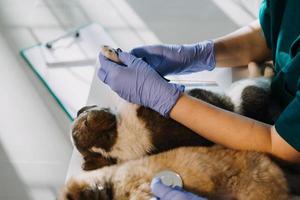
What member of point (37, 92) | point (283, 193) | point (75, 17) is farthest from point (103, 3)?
point (283, 193)

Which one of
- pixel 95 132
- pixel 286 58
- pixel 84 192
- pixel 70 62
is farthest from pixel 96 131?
pixel 70 62

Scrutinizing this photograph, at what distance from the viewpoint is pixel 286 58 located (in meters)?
1.04

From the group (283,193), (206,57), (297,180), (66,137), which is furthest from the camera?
(66,137)

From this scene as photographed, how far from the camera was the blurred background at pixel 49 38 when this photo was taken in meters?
1.41

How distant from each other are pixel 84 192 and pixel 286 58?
2.06 feet

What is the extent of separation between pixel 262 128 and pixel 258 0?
1133 mm

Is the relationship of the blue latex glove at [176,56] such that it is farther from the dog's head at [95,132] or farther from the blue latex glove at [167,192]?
the blue latex glove at [167,192]

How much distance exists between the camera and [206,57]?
1.33 meters

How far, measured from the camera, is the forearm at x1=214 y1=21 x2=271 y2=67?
1311 mm

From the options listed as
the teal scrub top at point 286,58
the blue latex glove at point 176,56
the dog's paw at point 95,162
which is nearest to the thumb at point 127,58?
the blue latex glove at point 176,56

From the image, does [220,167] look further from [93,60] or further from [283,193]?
[93,60]

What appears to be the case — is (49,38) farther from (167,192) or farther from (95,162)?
(167,192)

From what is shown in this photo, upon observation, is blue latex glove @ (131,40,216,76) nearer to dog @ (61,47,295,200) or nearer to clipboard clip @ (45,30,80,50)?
dog @ (61,47,295,200)

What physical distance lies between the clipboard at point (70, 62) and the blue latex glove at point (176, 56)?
14.9 inches
